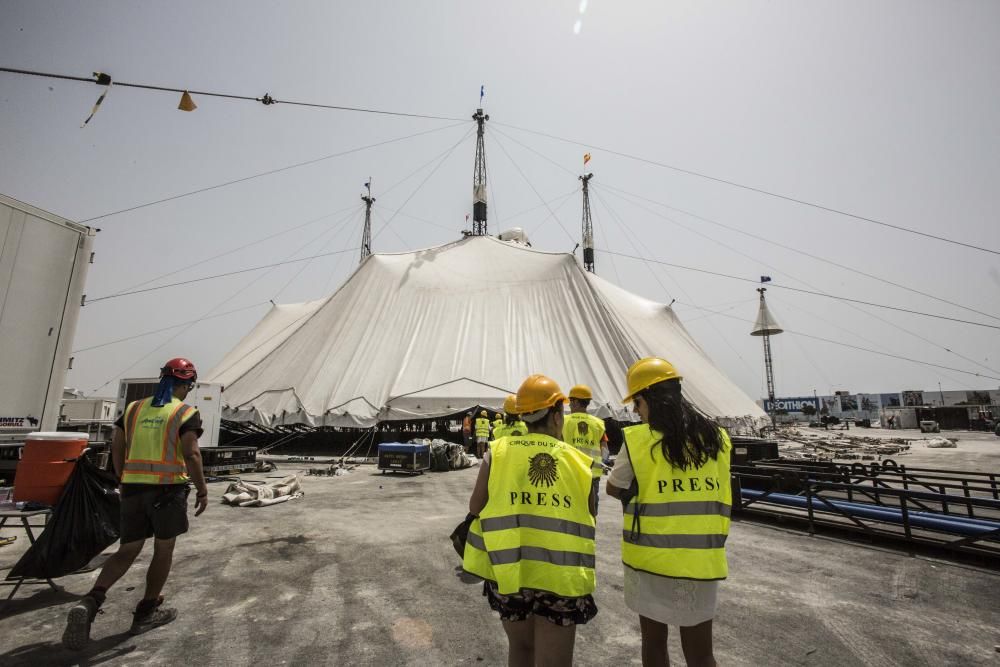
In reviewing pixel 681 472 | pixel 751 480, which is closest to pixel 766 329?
pixel 751 480

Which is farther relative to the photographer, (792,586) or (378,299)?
(378,299)

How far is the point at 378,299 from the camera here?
23.7 metres

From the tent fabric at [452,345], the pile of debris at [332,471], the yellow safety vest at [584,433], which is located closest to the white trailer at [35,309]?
the pile of debris at [332,471]

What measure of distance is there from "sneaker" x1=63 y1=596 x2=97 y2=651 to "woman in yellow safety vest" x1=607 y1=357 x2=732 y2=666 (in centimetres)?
359

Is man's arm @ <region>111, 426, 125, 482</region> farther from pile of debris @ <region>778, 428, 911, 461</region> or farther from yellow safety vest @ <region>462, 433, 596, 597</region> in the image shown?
pile of debris @ <region>778, 428, 911, 461</region>

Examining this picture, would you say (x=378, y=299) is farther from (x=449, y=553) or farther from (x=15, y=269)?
(x=449, y=553)

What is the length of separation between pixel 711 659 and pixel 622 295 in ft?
87.5

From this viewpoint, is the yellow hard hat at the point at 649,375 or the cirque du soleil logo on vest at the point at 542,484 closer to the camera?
the cirque du soleil logo on vest at the point at 542,484

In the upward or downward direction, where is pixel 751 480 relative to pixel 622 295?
downward

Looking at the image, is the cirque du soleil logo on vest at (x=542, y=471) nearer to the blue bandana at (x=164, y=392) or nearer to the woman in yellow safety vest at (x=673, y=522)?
the woman in yellow safety vest at (x=673, y=522)

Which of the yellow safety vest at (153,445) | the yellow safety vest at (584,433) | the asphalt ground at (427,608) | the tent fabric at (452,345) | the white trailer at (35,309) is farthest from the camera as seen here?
the tent fabric at (452,345)

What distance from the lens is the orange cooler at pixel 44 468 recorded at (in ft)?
12.8

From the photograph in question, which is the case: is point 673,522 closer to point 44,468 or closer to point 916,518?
point 44,468

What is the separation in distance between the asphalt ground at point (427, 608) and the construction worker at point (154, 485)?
0.37 meters
